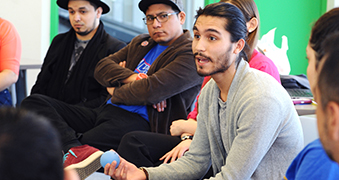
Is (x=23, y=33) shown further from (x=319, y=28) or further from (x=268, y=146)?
(x=319, y=28)

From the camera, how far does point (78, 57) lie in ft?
8.91

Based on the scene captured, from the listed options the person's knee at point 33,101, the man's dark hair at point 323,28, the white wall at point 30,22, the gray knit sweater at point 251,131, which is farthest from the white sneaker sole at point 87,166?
the white wall at point 30,22

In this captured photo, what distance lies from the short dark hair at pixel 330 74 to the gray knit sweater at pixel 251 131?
Result: 58 centimetres

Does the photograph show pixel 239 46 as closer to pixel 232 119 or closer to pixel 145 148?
pixel 232 119

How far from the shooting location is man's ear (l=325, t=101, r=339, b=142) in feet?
1.66

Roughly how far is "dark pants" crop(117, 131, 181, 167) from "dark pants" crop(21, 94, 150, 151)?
1.04ft

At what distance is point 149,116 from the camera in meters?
2.00

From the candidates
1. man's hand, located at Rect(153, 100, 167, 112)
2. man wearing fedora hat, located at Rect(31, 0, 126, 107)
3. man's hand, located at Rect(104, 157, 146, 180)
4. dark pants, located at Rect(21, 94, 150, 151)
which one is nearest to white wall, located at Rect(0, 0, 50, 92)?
man wearing fedora hat, located at Rect(31, 0, 126, 107)

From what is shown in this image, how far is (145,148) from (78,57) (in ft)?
4.51

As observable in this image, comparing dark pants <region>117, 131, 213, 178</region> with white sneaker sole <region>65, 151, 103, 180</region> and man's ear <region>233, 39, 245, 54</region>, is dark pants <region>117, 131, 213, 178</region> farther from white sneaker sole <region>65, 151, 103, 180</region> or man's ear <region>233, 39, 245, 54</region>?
man's ear <region>233, 39, 245, 54</region>

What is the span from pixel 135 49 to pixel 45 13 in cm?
231

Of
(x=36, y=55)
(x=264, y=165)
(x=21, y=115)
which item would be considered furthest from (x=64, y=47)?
(x=21, y=115)

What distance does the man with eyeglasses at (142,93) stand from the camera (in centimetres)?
193

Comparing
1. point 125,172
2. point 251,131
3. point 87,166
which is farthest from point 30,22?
point 251,131
